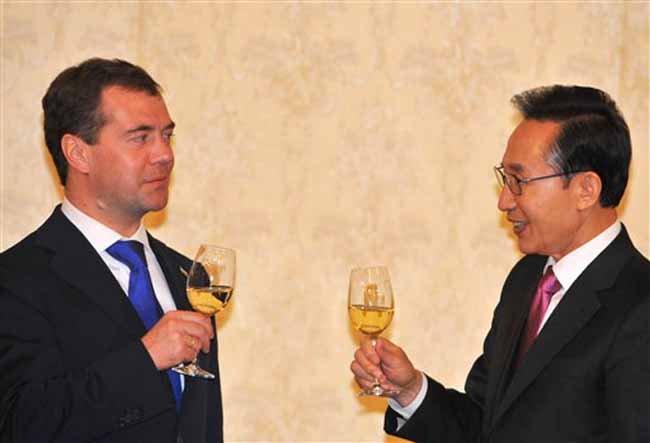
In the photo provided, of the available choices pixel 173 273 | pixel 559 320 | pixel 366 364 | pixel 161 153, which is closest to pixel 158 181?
pixel 161 153

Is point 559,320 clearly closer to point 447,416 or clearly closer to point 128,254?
point 447,416

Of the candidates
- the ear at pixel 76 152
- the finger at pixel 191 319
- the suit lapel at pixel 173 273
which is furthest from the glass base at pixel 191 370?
the ear at pixel 76 152

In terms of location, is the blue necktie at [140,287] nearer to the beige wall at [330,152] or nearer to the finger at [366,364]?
the finger at [366,364]

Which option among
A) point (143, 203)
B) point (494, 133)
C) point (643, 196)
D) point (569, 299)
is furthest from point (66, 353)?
point (643, 196)

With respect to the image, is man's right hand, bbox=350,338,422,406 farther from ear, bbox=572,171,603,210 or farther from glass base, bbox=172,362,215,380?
ear, bbox=572,171,603,210

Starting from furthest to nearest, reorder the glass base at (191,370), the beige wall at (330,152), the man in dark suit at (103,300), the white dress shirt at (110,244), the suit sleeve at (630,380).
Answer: the beige wall at (330,152) → the white dress shirt at (110,244) → the glass base at (191,370) → the man in dark suit at (103,300) → the suit sleeve at (630,380)

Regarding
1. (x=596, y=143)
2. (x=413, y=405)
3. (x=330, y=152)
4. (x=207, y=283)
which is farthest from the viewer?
(x=330, y=152)

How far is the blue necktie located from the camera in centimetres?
296

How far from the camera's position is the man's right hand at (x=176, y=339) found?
106 inches

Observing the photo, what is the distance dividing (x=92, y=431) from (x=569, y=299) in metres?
1.38

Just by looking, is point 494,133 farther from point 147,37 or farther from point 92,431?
point 92,431

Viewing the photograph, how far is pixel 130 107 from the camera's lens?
3.11 metres

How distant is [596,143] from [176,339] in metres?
1.35

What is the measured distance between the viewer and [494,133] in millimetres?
4613
